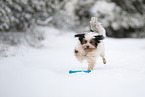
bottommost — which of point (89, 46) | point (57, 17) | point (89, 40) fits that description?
point (89, 46)

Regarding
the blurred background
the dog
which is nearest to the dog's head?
the dog

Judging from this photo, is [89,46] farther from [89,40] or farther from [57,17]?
[57,17]

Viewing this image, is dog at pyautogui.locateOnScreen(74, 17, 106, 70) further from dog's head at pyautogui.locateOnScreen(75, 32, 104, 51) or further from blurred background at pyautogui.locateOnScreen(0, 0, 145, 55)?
blurred background at pyautogui.locateOnScreen(0, 0, 145, 55)

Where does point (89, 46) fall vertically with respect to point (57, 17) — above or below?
below

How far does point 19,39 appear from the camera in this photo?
10.2m

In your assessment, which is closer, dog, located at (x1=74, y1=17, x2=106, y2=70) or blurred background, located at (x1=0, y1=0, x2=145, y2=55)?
dog, located at (x1=74, y1=17, x2=106, y2=70)

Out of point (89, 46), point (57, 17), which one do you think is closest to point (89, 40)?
point (89, 46)

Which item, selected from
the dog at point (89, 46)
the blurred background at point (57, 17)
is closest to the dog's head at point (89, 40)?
the dog at point (89, 46)

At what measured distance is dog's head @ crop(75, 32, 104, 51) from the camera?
4.41 metres

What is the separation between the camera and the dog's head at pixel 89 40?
174 inches

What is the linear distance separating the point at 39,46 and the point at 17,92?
762 cm

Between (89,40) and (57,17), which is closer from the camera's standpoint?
(89,40)

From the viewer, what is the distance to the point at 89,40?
14.4 ft

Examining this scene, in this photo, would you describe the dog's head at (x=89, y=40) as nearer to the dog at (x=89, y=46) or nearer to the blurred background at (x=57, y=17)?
the dog at (x=89, y=46)
